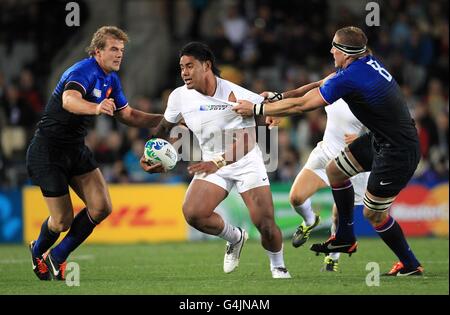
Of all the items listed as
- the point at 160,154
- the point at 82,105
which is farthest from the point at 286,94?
the point at 82,105

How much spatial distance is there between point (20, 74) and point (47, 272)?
10.9 metres

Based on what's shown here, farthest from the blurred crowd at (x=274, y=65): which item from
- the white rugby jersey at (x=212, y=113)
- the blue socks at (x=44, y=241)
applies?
the white rugby jersey at (x=212, y=113)

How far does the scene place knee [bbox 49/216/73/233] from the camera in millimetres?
10227

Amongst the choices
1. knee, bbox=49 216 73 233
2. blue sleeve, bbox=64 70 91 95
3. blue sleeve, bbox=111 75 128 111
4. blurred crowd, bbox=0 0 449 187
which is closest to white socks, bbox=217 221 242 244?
knee, bbox=49 216 73 233

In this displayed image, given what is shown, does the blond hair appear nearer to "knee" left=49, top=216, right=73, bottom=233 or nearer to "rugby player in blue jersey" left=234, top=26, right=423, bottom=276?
"rugby player in blue jersey" left=234, top=26, right=423, bottom=276

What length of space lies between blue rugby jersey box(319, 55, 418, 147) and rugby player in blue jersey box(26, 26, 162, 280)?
2364 millimetres

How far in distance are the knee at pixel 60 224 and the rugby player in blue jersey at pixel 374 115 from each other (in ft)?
7.36

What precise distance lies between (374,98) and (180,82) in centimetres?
1083

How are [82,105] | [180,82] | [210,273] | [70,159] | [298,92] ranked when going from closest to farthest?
[82,105]
[70,159]
[298,92]
[210,273]
[180,82]

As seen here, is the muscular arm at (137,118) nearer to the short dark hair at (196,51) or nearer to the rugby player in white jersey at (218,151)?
the rugby player in white jersey at (218,151)

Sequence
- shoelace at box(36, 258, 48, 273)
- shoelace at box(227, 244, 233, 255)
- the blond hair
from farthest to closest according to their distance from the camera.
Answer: shoelace at box(227, 244, 233, 255) < shoelace at box(36, 258, 48, 273) < the blond hair

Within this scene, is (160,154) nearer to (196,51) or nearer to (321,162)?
(196,51)

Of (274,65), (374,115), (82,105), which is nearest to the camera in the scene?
(82,105)

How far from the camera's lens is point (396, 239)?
10125 millimetres
